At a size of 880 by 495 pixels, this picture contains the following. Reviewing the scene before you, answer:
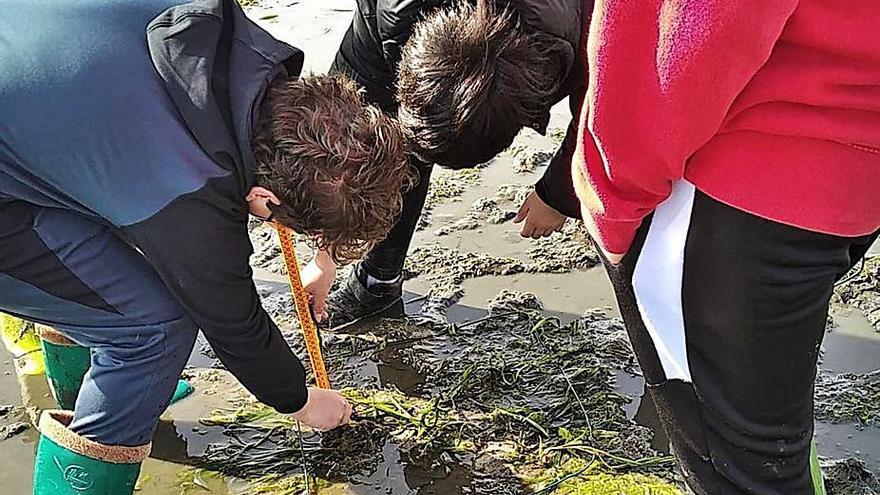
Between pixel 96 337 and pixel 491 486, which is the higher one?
pixel 96 337

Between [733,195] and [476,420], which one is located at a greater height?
[733,195]

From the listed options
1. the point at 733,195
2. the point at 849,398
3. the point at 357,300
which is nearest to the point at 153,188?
the point at 733,195

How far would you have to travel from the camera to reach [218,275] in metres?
1.99

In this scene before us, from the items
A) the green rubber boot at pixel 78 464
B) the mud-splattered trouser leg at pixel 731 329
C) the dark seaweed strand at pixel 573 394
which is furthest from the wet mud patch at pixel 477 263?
the mud-splattered trouser leg at pixel 731 329

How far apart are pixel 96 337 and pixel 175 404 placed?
1.97 feet

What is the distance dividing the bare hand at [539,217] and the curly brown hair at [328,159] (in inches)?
24.5

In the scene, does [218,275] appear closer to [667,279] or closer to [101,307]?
[101,307]

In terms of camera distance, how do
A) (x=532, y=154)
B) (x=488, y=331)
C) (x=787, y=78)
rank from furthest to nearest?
(x=532, y=154) < (x=488, y=331) < (x=787, y=78)

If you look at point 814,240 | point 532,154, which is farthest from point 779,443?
point 532,154

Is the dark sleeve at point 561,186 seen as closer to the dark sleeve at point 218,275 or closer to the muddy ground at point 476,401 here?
the muddy ground at point 476,401

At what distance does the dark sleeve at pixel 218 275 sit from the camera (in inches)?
75.7

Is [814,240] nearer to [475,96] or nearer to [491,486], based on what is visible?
[475,96]

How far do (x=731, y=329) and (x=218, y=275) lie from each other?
1041mm

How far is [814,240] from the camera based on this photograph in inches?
59.1
